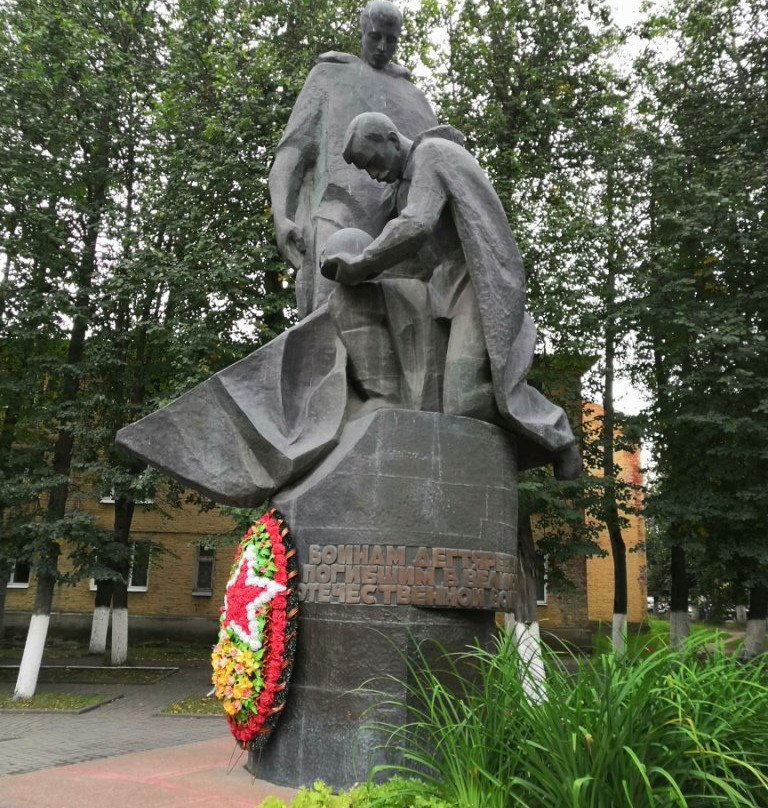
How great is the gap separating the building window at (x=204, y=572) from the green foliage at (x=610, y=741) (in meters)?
23.4

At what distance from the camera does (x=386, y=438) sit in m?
4.43

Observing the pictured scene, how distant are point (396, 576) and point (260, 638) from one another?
30.6 inches

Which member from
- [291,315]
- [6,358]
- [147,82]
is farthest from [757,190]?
[6,358]

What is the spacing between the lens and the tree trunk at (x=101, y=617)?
1830 centimetres

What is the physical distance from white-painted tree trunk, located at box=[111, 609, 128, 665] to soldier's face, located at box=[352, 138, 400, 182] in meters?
14.6

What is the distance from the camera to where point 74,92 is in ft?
51.2

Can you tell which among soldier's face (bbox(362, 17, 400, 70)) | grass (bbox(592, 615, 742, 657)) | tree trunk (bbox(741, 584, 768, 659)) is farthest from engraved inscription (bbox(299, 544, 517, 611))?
tree trunk (bbox(741, 584, 768, 659))

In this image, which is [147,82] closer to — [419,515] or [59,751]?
[59,751]

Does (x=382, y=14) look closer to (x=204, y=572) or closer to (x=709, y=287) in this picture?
(x=709, y=287)

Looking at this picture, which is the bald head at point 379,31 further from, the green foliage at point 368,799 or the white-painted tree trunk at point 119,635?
the white-painted tree trunk at point 119,635

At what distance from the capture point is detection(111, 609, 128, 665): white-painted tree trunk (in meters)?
17.4

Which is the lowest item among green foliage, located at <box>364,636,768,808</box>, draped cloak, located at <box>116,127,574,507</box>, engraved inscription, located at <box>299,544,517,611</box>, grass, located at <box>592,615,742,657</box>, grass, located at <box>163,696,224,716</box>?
grass, located at <box>163,696,224,716</box>

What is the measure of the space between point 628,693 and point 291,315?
11400 millimetres

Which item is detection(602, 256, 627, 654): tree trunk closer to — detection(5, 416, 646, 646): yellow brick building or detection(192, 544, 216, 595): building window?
detection(5, 416, 646, 646): yellow brick building
